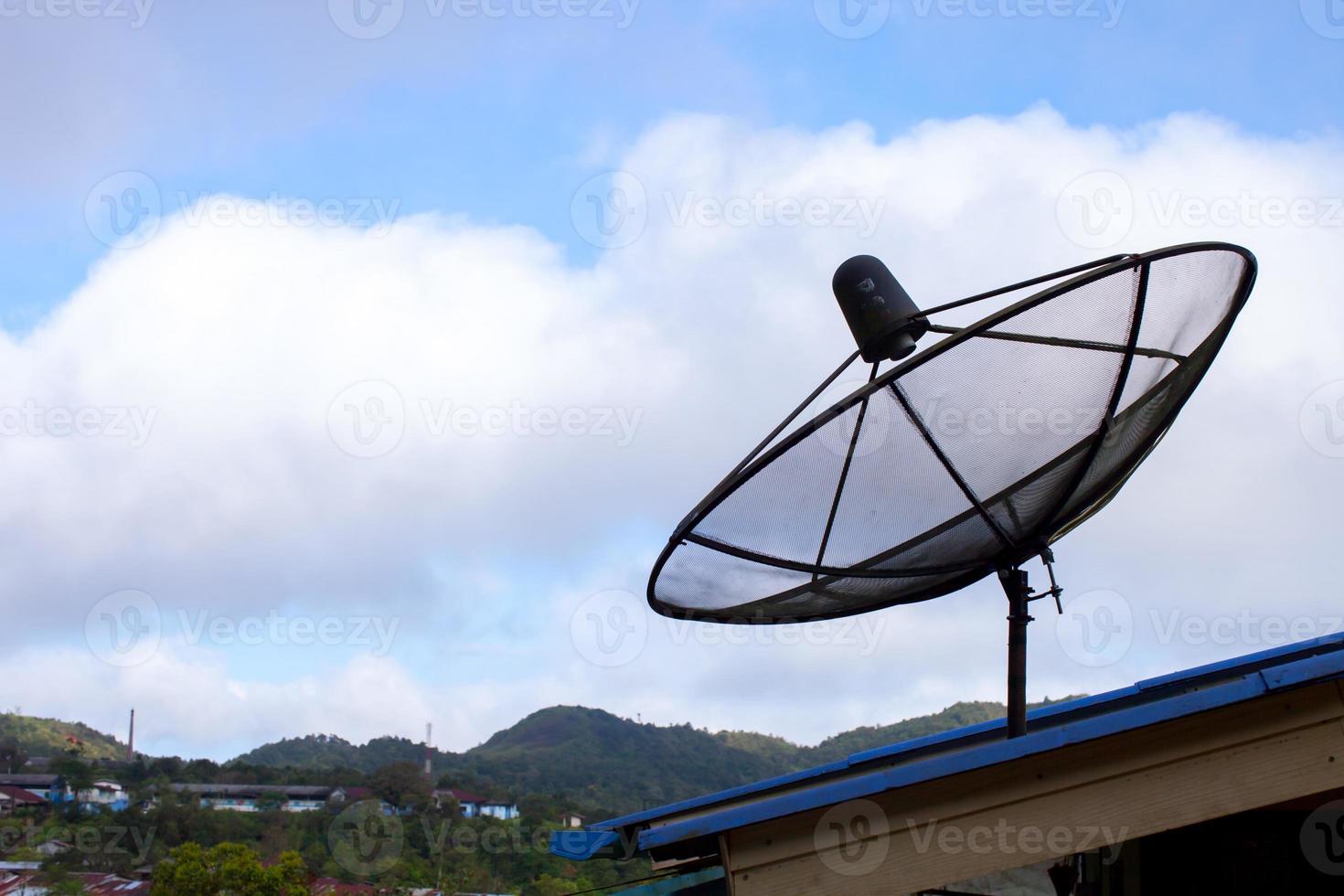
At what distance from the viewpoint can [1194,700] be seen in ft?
11.5

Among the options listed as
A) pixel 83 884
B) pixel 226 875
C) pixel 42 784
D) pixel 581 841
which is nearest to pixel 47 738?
pixel 42 784

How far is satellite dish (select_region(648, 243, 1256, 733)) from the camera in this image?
4.15 metres

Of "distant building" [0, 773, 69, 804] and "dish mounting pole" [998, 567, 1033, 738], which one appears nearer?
"dish mounting pole" [998, 567, 1033, 738]

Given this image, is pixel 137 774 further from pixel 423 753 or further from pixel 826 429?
pixel 826 429

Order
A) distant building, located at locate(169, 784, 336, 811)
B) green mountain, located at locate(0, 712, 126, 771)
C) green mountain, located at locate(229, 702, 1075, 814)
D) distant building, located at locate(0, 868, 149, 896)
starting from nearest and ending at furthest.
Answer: distant building, located at locate(0, 868, 149, 896)
green mountain, located at locate(229, 702, 1075, 814)
distant building, located at locate(169, 784, 336, 811)
green mountain, located at locate(0, 712, 126, 771)

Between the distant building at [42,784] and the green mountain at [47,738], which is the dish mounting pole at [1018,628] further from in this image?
the green mountain at [47,738]

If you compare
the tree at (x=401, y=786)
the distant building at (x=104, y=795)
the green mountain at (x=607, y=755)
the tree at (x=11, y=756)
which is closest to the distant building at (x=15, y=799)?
the distant building at (x=104, y=795)

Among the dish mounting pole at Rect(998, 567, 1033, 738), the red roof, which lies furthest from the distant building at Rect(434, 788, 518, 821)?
the dish mounting pole at Rect(998, 567, 1033, 738)

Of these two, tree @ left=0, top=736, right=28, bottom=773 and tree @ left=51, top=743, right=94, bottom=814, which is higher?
tree @ left=0, top=736, right=28, bottom=773

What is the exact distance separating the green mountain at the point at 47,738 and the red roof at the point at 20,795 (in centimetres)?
771

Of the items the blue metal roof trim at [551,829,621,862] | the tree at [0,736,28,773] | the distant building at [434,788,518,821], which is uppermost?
the tree at [0,736,28,773]

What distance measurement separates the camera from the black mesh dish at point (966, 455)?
414cm

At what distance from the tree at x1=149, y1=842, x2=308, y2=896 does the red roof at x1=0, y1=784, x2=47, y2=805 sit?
23.8m

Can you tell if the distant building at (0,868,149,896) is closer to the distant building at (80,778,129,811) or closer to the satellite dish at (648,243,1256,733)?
the distant building at (80,778,129,811)
